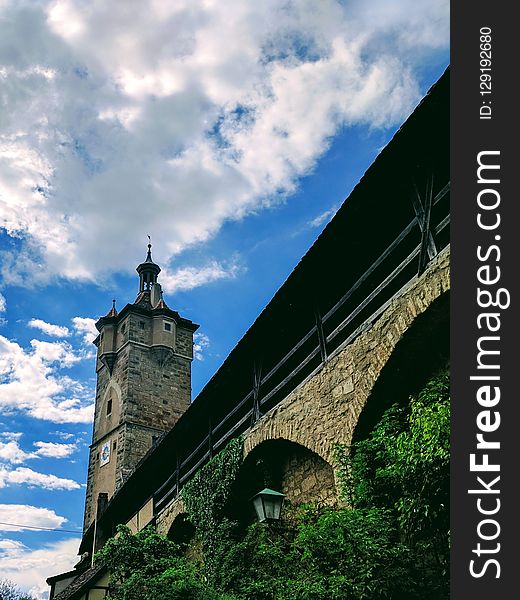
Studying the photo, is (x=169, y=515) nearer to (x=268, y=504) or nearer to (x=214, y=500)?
(x=214, y=500)

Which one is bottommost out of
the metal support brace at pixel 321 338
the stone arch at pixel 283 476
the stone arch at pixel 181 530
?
the stone arch at pixel 181 530

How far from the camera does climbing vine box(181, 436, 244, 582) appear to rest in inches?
412

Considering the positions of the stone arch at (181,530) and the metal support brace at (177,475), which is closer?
the stone arch at (181,530)

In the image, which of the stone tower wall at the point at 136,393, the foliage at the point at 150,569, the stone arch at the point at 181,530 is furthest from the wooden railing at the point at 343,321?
the stone tower wall at the point at 136,393

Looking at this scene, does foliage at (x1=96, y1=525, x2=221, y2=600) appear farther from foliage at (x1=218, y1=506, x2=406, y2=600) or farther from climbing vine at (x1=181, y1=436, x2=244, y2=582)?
foliage at (x1=218, y1=506, x2=406, y2=600)

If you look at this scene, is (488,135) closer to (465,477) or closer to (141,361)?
(465,477)

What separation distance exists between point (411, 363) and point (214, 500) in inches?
207

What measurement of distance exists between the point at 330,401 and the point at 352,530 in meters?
2.06

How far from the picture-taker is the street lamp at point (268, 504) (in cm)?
776

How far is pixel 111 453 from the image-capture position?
97.4ft

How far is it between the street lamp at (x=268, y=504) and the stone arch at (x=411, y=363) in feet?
3.99

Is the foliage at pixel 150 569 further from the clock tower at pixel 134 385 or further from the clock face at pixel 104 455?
the clock face at pixel 104 455

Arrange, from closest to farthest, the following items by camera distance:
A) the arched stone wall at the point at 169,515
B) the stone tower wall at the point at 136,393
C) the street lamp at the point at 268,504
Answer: the street lamp at the point at 268,504
the arched stone wall at the point at 169,515
the stone tower wall at the point at 136,393

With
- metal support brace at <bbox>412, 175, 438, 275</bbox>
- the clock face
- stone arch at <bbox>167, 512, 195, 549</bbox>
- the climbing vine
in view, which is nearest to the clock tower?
the clock face
